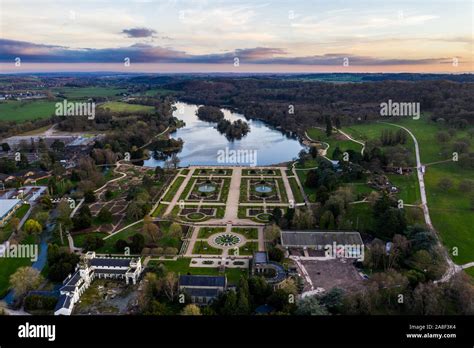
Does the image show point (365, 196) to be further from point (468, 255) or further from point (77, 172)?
point (77, 172)

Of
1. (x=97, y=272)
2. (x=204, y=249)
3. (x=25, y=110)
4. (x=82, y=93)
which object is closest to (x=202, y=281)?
(x=204, y=249)

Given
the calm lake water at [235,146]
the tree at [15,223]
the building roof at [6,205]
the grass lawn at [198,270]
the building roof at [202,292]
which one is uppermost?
the calm lake water at [235,146]

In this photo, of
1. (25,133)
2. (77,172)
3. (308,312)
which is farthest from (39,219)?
(25,133)

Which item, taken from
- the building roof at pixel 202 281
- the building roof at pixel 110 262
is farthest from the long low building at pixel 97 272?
the building roof at pixel 202 281

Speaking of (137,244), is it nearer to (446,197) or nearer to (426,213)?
(426,213)

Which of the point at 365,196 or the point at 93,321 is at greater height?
the point at 93,321

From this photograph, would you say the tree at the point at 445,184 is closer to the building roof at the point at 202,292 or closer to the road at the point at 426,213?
the road at the point at 426,213

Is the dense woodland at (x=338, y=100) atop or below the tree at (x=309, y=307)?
atop
